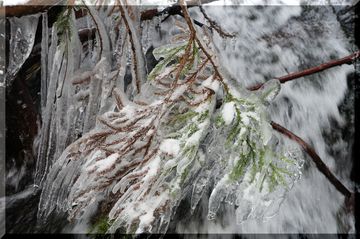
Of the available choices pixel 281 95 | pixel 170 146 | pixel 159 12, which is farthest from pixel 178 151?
pixel 281 95

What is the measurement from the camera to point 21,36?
1536 mm

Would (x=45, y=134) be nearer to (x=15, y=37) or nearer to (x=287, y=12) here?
(x=15, y=37)

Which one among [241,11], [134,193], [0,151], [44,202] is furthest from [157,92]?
[241,11]

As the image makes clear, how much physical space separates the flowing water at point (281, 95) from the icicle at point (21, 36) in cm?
1

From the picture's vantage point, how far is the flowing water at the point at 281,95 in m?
1.44

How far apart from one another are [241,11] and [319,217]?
4.54 feet

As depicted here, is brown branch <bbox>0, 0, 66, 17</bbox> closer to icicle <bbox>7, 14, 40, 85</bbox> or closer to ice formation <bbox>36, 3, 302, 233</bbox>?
icicle <bbox>7, 14, 40, 85</bbox>

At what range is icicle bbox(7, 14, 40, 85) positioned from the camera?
4.91ft

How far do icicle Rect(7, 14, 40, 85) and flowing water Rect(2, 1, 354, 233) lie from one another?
0.01m

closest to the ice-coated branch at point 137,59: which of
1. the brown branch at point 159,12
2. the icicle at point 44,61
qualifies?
the icicle at point 44,61

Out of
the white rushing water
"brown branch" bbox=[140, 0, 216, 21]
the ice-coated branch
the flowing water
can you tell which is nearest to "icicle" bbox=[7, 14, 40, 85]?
the flowing water

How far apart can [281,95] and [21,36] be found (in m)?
1.37

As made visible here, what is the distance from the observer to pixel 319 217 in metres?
1.86

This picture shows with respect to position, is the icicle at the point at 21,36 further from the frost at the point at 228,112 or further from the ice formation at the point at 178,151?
the frost at the point at 228,112
